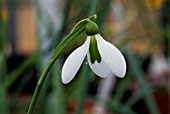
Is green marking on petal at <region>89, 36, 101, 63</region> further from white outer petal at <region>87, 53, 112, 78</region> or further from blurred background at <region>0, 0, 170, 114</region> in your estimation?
blurred background at <region>0, 0, 170, 114</region>

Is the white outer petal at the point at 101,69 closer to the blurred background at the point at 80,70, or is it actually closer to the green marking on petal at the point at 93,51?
the green marking on petal at the point at 93,51

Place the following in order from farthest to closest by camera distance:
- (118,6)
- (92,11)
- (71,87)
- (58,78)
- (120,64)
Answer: (118,6) → (71,87) → (58,78) → (92,11) → (120,64)

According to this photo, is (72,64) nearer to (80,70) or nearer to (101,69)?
(101,69)

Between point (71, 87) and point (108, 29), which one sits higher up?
point (108, 29)

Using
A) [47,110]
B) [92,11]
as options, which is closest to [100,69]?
[92,11]

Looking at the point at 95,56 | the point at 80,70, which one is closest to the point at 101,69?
the point at 95,56

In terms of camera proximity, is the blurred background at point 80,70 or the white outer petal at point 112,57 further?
the blurred background at point 80,70

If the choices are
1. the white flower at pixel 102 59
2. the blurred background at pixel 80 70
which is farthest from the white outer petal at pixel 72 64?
the blurred background at pixel 80 70

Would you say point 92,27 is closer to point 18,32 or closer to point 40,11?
point 40,11

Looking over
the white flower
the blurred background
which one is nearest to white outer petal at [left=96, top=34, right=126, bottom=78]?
the white flower
